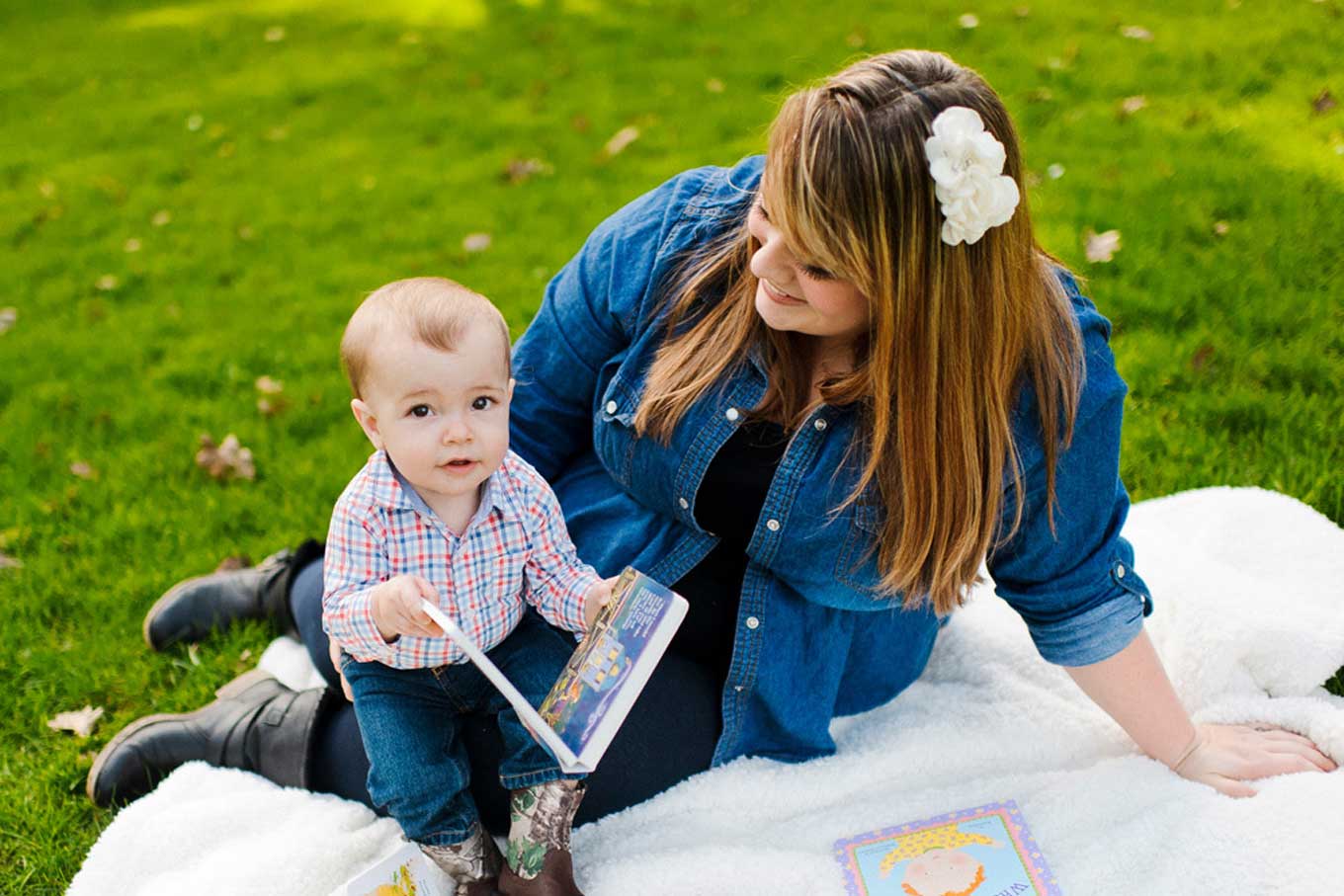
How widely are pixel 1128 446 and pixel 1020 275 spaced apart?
4.94ft

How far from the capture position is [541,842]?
204cm

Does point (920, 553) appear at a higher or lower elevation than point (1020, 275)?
lower

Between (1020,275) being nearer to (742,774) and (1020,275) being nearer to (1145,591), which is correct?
(1145,591)

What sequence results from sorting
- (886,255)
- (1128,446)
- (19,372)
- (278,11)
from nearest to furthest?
(886,255) < (1128,446) < (19,372) < (278,11)

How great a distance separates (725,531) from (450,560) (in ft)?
1.74

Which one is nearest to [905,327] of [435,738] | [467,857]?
[435,738]

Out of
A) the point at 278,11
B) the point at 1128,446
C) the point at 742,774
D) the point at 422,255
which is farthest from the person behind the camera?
the point at 278,11

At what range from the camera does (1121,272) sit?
370cm

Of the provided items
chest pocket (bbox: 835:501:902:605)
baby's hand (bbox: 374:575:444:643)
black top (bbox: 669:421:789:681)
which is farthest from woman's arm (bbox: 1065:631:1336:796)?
baby's hand (bbox: 374:575:444:643)

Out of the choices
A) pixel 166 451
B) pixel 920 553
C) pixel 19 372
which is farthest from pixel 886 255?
pixel 19 372

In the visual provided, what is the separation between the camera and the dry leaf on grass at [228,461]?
3543 mm

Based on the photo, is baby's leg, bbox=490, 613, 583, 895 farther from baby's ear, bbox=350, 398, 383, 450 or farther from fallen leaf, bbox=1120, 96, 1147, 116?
fallen leaf, bbox=1120, 96, 1147, 116

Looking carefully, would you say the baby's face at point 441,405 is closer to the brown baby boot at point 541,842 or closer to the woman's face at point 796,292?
the woman's face at point 796,292

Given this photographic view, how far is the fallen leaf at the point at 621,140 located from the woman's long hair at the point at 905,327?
305cm
